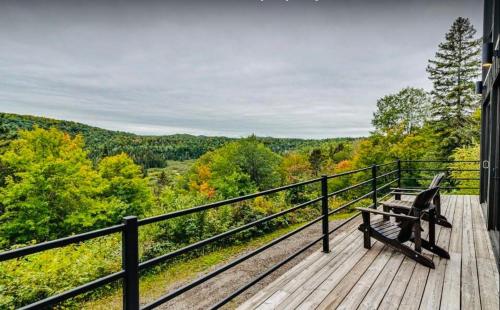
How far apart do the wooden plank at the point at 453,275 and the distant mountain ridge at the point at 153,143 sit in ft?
105

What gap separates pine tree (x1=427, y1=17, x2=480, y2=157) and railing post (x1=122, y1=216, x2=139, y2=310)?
69.5 feet

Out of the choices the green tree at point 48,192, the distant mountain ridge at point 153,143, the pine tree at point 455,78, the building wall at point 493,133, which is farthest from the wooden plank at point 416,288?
the distant mountain ridge at point 153,143

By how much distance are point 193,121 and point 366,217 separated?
4935cm

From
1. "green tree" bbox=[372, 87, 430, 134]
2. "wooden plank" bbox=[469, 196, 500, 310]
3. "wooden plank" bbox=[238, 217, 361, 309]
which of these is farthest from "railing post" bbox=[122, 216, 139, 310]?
"green tree" bbox=[372, 87, 430, 134]

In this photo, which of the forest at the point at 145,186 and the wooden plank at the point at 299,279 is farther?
the forest at the point at 145,186

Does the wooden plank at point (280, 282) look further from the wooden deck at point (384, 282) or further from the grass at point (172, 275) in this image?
the grass at point (172, 275)

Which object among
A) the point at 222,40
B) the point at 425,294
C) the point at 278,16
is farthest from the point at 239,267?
the point at 222,40

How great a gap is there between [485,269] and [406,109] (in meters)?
25.3

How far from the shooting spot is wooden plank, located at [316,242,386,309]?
7.72 ft

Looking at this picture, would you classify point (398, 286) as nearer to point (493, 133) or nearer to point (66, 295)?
point (66, 295)

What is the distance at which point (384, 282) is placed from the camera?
8.86 ft

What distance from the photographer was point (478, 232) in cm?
438

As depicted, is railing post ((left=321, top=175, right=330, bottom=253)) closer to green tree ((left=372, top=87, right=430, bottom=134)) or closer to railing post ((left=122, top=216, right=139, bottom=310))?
railing post ((left=122, top=216, right=139, bottom=310))

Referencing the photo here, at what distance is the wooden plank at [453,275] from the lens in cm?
231
